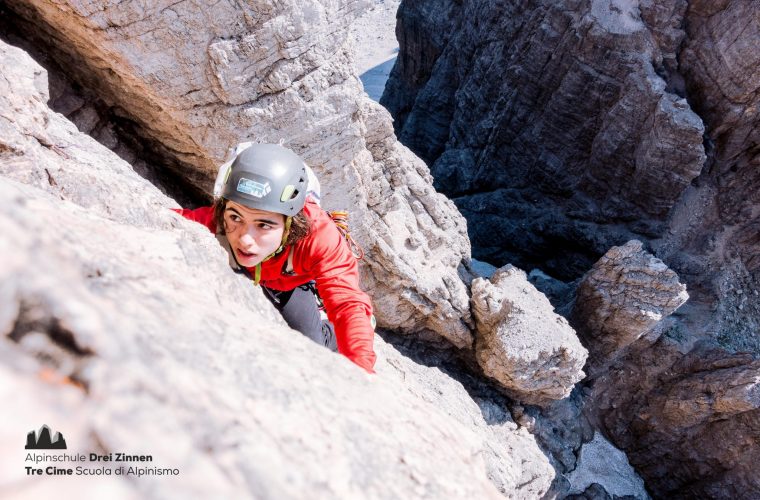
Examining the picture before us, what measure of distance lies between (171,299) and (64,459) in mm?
636

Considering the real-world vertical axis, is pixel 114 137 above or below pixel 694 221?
below

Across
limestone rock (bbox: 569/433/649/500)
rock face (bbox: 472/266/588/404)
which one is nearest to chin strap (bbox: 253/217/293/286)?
rock face (bbox: 472/266/588/404)

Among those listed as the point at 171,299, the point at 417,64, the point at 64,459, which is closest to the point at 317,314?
the point at 171,299

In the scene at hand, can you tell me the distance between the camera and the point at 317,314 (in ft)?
15.0

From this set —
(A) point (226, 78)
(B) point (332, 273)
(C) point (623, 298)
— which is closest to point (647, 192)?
(C) point (623, 298)

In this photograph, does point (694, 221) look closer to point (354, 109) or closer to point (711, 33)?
point (711, 33)

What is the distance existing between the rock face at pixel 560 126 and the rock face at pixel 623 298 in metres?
3.85

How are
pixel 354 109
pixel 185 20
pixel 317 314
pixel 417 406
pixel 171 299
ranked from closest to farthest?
pixel 171 299, pixel 417 406, pixel 317 314, pixel 185 20, pixel 354 109

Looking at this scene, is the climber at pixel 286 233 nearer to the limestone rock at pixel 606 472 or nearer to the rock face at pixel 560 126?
the limestone rock at pixel 606 472

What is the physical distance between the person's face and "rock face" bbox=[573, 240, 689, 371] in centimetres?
906

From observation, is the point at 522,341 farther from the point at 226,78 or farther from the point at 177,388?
the point at 177,388

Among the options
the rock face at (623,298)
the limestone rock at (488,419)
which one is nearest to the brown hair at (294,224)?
the limestone rock at (488,419)

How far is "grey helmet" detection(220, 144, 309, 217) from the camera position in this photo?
10.8 ft

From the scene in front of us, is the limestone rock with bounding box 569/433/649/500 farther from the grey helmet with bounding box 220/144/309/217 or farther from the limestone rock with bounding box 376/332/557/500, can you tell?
Result: the grey helmet with bounding box 220/144/309/217
